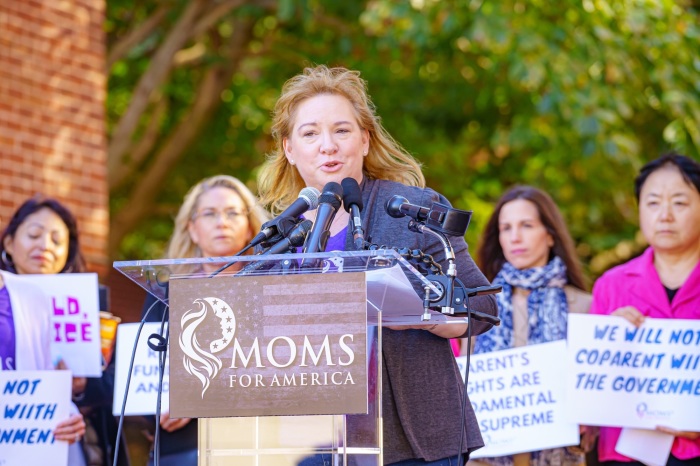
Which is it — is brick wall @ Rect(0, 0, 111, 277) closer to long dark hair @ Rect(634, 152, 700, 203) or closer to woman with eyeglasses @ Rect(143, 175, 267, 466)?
woman with eyeglasses @ Rect(143, 175, 267, 466)

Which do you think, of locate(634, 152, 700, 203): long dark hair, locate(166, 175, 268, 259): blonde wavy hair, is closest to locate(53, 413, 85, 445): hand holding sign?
locate(166, 175, 268, 259): blonde wavy hair

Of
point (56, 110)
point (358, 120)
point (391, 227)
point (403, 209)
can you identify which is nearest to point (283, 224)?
point (403, 209)

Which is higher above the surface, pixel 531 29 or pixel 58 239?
pixel 531 29

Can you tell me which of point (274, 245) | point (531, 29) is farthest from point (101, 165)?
point (274, 245)

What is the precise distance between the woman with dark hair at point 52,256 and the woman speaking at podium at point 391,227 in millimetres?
2589

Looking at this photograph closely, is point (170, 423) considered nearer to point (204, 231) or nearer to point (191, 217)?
point (204, 231)

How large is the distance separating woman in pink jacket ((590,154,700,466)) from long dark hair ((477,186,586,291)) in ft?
1.67

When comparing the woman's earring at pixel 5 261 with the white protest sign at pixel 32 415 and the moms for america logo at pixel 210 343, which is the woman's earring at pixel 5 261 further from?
the moms for america logo at pixel 210 343

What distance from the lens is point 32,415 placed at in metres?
5.53

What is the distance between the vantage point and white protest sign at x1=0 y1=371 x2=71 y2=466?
545cm

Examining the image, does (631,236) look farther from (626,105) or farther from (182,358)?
(182,358)

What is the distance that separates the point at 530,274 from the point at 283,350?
373cm

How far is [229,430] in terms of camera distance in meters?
3.16

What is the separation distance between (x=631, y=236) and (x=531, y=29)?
4464mm
